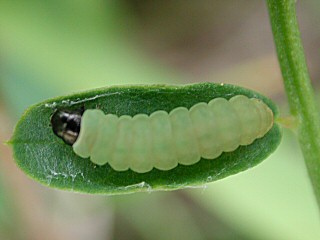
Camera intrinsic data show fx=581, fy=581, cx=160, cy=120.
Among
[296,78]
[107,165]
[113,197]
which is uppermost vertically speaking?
[296,78]

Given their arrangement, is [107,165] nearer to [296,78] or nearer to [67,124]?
[67,124]

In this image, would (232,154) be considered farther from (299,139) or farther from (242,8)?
(242,8)

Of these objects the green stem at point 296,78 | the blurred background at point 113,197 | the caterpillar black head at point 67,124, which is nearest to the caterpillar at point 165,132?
the caterpillar black head at point 67,124

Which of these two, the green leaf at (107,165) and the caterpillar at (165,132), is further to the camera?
the caterpillar at (165,132)

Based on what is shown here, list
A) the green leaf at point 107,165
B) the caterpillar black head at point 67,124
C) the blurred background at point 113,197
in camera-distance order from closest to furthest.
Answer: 1. the green leaf at point 107,165
2. the caterpillar black head at point 67,124
3. the blurred background at point 113,197

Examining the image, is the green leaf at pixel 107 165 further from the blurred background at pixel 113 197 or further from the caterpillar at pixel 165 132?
the blurred background at pixel 113 197

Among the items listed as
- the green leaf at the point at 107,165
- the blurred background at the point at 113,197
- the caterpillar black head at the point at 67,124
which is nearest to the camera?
the green leaf at the point at 107,165

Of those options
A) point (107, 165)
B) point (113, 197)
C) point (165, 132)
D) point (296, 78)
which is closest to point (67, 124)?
point (107, 165)
